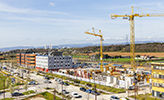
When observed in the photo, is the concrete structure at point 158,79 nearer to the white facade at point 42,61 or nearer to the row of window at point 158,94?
the row of window at point 158,94

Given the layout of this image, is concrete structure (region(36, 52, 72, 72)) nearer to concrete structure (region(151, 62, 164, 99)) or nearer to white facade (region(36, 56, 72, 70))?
white facade (region(36, 56, 72, 70))

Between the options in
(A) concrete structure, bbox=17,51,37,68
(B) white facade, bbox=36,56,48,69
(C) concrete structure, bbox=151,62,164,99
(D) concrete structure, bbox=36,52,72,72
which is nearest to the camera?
(C) concrete structure, bbox=151,62,164,99

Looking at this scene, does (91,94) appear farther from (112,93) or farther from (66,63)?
(66,63)

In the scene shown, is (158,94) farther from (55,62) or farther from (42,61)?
(42,61)

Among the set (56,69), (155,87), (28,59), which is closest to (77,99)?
(155,87)

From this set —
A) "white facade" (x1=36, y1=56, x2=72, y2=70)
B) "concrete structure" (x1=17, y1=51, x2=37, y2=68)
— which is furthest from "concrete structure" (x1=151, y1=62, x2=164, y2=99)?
"concrete structure" (x1=17, y1=51, x2=37, y2=68)

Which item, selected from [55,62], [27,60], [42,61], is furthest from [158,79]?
[27,60]

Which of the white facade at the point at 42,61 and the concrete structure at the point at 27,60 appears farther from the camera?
the concrete structure at the point at 27,60

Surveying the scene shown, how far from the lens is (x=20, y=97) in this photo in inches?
1687

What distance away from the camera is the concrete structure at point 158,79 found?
3922 cm


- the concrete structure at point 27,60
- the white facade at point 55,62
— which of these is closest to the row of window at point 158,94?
the white facade at point 55,62

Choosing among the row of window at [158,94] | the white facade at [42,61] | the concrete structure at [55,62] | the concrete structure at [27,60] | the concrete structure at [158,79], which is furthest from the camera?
the concrete structure at [27,60]

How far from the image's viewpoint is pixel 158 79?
40.1 m

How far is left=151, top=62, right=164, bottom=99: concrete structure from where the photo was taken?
39219 mm
